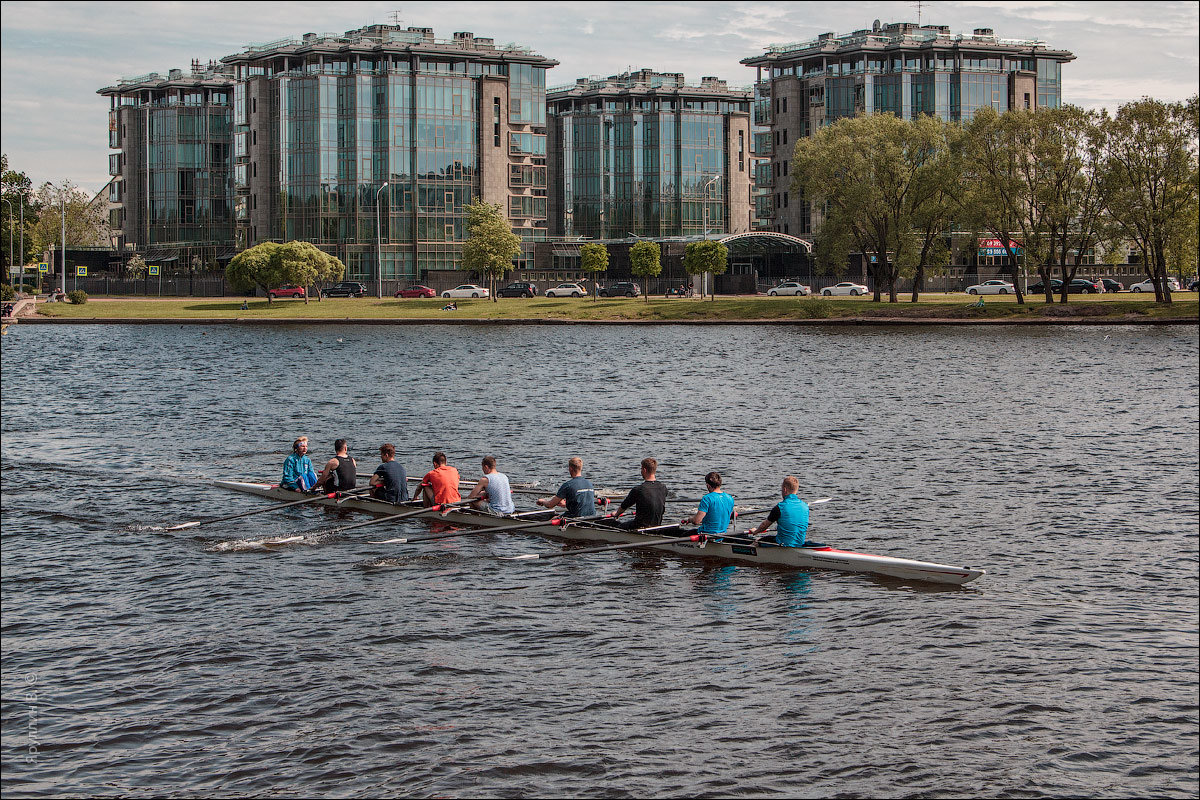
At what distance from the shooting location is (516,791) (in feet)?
57.3

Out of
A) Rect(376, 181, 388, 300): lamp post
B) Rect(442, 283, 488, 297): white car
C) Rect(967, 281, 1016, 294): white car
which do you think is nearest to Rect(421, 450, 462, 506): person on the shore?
Rect(967, 281, 1016, 294): white car

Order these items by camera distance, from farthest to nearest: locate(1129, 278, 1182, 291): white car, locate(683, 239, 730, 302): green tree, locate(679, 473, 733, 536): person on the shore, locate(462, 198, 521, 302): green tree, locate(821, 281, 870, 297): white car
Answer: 1. locate(462, 198, 521, 302): green tree
2. locate(821, 281, 870, 297): white car
3. locate(683, 239, 730, 302): green tree
4. locate(1129, 278, 1182, 291): white car
5. locate(679, 473, 733, 536): person on the shore

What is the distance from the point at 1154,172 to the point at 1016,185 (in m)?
10.8

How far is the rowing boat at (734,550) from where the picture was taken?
26656mm

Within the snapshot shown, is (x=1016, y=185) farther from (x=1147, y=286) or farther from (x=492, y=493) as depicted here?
(x=492, y=493)

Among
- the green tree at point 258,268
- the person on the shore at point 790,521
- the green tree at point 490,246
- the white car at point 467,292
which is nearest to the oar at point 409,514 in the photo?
the person on the shore at point 790,521

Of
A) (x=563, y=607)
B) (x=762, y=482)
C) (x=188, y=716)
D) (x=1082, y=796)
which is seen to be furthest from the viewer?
(x=762, y=482)

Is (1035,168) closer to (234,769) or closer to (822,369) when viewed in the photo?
(822,369)

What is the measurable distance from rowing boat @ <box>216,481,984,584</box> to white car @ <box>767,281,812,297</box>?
11030 centimetres

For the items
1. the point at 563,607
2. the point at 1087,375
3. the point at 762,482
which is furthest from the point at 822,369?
the point at 563,607

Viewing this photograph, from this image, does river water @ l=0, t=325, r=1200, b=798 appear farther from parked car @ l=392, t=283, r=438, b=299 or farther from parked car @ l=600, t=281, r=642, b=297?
parked car @ l=392, t=283, r=438, b=299

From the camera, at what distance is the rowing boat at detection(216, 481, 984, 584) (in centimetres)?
2666

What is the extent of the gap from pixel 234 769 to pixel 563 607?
869 centimetres

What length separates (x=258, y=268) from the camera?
139750 millimetres
